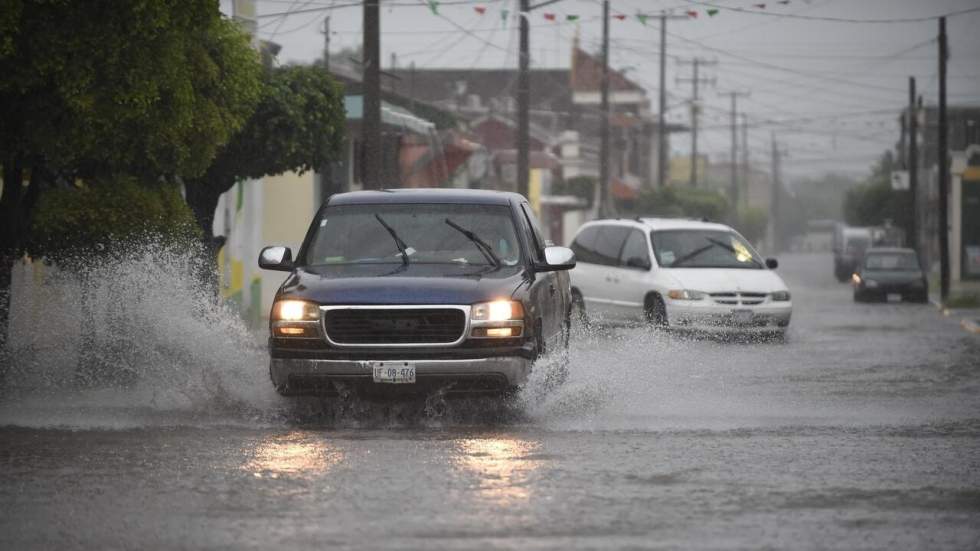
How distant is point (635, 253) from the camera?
1027 inches

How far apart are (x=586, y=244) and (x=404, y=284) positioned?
1553 cm

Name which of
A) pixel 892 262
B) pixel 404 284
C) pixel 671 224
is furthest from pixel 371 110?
pixel 892 262

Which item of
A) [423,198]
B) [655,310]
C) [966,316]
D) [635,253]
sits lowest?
[966,316]

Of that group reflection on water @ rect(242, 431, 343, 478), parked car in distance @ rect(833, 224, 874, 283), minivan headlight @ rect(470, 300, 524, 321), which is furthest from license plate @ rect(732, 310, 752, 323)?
parked car in distance @ rect(833, 224, 874, 283)

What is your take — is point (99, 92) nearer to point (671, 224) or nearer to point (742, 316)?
point (742, 316)

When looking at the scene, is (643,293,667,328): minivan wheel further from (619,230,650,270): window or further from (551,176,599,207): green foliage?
(551,176,599,207): green foliage

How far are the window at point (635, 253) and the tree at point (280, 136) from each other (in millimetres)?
5622

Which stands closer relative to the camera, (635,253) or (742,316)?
(742,316)

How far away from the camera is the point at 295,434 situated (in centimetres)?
1211

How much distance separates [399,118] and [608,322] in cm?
925

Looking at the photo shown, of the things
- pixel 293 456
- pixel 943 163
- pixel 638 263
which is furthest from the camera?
pixel 943 163

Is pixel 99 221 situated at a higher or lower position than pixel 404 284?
higher

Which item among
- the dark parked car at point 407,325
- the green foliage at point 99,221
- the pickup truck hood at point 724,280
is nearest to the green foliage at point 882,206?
the pickup truck hood at point 724,280

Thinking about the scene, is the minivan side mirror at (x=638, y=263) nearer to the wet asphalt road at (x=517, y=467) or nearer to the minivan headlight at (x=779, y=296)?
the minivan headlight at (x=779, y=296)
